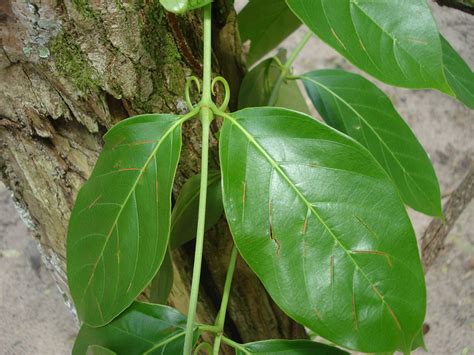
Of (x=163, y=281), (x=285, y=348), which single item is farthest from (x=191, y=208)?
(x=285, y=348)

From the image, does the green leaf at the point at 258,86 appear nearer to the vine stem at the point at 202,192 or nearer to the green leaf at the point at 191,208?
the green leaf at the point at 191,208

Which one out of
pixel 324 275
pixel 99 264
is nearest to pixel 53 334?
pixel 99 264

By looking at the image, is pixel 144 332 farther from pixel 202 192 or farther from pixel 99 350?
pixel 202 192

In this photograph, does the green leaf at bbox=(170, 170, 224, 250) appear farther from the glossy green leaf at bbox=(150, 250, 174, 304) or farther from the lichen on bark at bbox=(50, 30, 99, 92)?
the lichen on bark at bbox=(50, 30, 99, 92)

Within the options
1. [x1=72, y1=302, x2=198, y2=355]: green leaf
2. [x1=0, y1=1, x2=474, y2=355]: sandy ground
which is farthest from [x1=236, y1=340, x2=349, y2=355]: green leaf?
[x1=0, y1=1, x2=474, y2=355]: sandy ground

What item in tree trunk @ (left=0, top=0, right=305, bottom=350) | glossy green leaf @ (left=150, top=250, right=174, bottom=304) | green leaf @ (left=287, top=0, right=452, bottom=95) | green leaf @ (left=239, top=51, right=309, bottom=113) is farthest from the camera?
green leaf @ (left=239, top=51, right=309, bottom=113)

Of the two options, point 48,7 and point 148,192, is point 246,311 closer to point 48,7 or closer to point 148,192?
point 148,192

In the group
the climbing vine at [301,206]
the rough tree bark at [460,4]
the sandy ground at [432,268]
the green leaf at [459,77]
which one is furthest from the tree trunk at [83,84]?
the sandy ground at [432,268]
